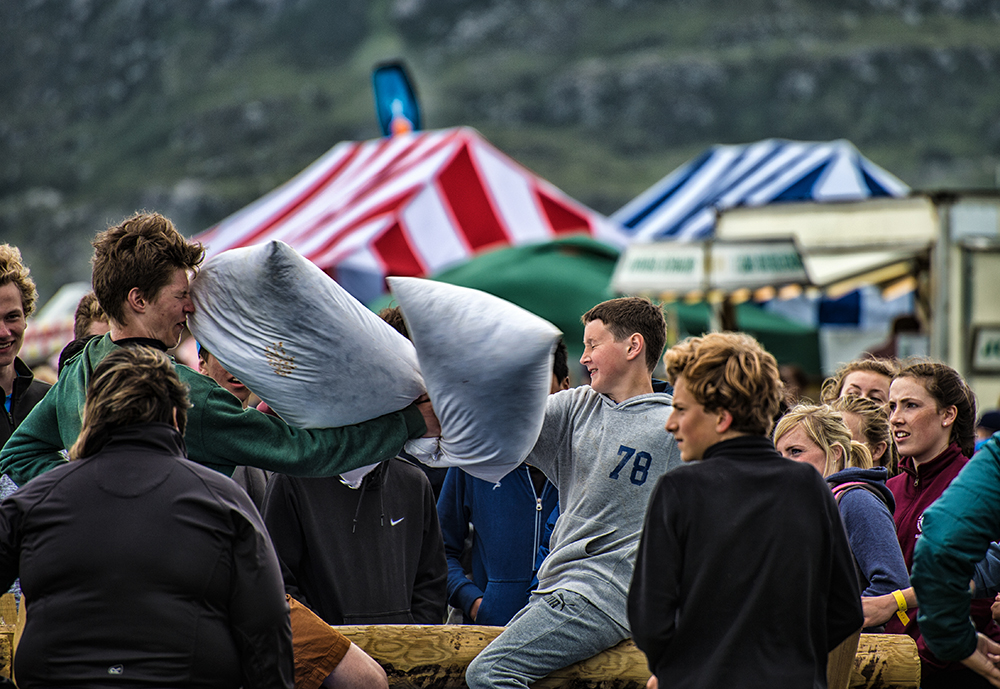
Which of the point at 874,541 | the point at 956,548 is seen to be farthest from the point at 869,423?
the point at 956,548

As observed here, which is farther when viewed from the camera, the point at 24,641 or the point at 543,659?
the point at 543,659

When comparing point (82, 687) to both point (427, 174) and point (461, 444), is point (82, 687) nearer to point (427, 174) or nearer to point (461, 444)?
point (461, 444)

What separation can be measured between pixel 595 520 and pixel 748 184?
12.9m

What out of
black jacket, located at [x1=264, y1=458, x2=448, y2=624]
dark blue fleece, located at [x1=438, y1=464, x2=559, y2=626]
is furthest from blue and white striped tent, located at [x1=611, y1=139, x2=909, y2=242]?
black jacket, located at [x1=264, y1=458, x2=448, y2=624]

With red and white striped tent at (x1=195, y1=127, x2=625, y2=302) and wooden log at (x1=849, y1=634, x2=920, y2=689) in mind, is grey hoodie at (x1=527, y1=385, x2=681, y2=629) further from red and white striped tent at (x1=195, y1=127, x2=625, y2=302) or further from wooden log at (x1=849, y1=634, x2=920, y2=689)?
red and white striped tent at (x1=195, y1=127, x2=625, y2=302)

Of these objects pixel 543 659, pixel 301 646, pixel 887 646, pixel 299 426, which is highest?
pixel 299 426

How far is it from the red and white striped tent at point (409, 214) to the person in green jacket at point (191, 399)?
7.57 meters

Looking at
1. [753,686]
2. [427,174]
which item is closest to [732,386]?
[753,686]

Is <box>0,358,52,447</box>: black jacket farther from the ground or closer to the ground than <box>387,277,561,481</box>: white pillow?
closer to the ground

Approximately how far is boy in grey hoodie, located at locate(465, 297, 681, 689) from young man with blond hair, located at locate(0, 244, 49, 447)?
1.90 meters

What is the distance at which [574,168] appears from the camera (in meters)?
56.0

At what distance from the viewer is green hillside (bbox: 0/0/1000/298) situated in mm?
57750

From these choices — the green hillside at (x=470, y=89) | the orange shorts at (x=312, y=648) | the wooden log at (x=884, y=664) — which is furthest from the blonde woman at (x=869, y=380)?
the green hillside at (x=470, y=89)

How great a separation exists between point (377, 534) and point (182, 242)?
130 centimetres
